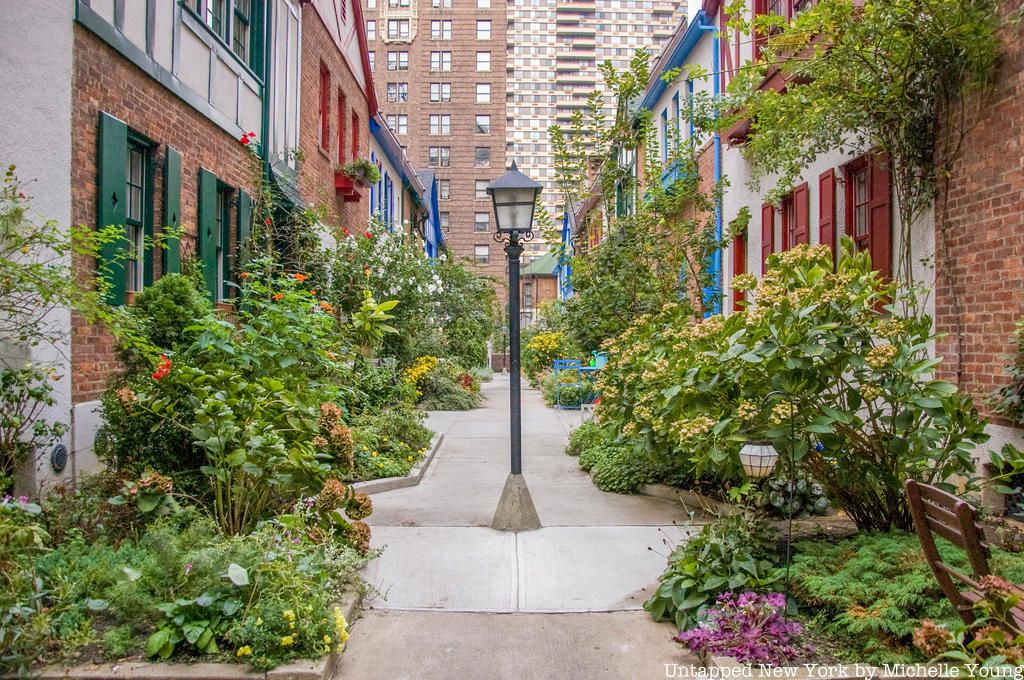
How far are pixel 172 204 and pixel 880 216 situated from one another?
7.40 meters

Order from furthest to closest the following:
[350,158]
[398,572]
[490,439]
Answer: [350,158] < [490,439] < [398,572]

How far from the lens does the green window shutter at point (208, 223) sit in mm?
9297

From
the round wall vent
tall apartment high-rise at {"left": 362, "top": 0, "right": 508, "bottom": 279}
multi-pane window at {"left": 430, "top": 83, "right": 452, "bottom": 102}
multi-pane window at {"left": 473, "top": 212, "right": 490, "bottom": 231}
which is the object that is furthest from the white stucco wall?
multi-pane window at {"left": 430, "top": 83, "right": 452, "bottom": 102}

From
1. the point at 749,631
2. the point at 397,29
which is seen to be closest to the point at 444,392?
the point at 749,631

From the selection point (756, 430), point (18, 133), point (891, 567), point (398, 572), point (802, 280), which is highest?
point (18, 133)

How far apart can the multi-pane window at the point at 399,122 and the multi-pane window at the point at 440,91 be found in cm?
240

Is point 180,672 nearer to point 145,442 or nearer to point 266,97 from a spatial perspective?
point 145,442

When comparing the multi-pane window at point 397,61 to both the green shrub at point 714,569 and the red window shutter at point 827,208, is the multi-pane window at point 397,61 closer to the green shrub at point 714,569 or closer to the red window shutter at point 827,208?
the red window shutter at point 827,208

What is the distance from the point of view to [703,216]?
A: 1462 centimetres

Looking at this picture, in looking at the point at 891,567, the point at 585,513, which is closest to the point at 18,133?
the point at 585,513

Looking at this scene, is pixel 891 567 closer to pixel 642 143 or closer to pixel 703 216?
pixel 642 143

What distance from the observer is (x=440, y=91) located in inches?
2148

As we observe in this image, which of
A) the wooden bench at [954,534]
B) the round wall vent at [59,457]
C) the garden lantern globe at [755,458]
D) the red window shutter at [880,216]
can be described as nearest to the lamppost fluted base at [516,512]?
the garden lantern globe at [755,458]

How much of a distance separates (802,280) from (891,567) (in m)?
1.80
